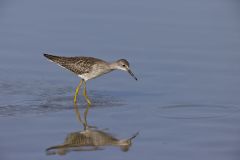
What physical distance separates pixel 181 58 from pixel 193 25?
1925mm

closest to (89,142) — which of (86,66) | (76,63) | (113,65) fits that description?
(113,65)

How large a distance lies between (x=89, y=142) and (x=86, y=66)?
3157 millimetres

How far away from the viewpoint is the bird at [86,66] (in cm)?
1260

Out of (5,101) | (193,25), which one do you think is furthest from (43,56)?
(193,25)

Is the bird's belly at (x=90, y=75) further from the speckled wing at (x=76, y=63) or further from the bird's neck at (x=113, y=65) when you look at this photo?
the bird's neck at (x=113, y=65)

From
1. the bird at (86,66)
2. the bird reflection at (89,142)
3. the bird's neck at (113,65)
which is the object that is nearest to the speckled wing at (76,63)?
the bird at (86,66)

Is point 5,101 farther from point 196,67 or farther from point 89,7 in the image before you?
point 89,7

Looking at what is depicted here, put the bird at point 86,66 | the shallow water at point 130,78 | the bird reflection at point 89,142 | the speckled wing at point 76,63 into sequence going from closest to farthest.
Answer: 1. the bird reflection at point 89,142
2. the shallow water at point 130,78
3. the bird at point 86,66
4. the speckled wing at point 76,63

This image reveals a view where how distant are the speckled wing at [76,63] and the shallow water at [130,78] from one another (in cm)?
32

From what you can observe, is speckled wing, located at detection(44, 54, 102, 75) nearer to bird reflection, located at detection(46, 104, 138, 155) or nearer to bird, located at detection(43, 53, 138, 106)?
bird, located at detection(43, 53, 138, 106)

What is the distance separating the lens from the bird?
12602mm

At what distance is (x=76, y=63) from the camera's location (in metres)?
12.9

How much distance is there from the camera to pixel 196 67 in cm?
1341

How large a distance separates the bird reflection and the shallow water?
110 millimetres
